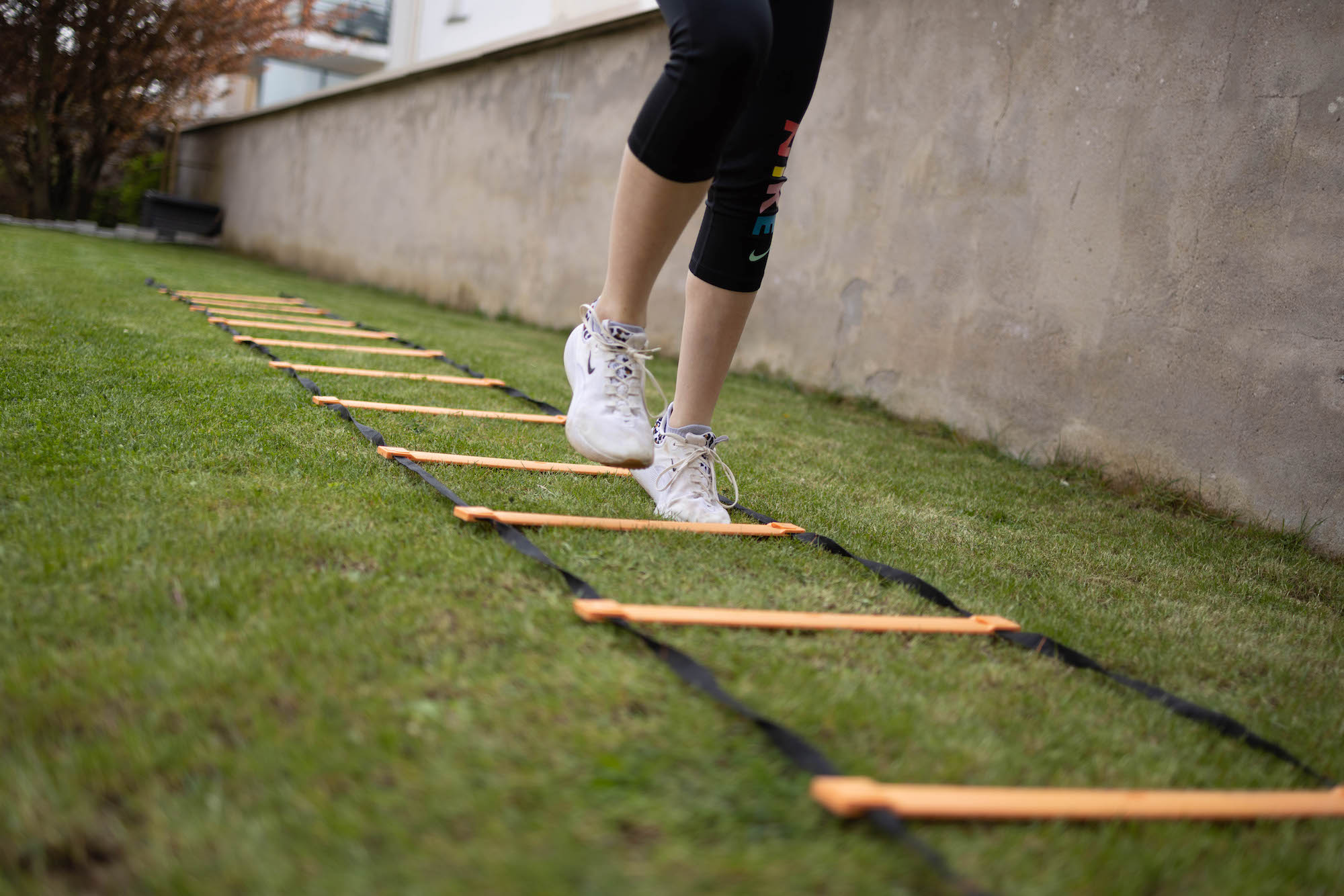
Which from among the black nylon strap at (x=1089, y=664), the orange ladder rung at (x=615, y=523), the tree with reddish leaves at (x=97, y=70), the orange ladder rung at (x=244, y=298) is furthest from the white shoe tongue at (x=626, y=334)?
the tree with reddish leaves at (x=97, y=70)

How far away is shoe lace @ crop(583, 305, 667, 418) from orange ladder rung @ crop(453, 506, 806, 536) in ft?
0.60

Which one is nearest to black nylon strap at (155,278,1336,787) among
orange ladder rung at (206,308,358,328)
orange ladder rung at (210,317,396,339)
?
orange ladder rung at (210,317,396,339)

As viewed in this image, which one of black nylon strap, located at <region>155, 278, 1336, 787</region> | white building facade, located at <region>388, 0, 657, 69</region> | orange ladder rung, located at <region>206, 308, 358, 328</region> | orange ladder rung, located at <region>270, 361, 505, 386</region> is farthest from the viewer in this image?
white building facade, located at <region>388, 0, 657, 69</region>

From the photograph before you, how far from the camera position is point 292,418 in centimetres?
209

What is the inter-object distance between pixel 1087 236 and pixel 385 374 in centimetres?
225

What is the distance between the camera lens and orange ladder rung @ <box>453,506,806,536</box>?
56.7 inches

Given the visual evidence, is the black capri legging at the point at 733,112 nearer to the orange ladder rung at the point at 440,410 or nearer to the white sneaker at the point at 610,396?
the white sneaker at the point at 610,396

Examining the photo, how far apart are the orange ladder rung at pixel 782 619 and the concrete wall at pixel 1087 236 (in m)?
1.67

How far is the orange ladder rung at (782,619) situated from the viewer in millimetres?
1111

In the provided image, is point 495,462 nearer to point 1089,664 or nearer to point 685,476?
point 685,476

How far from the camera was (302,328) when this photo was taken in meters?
3.97

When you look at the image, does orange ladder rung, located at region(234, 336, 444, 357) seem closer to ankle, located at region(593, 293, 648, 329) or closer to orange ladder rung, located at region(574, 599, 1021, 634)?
ankle, located at region(593, 293, 648, 329)

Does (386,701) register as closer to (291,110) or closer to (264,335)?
(264,335)

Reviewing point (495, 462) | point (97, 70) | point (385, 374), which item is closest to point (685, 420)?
point (495, 462)
